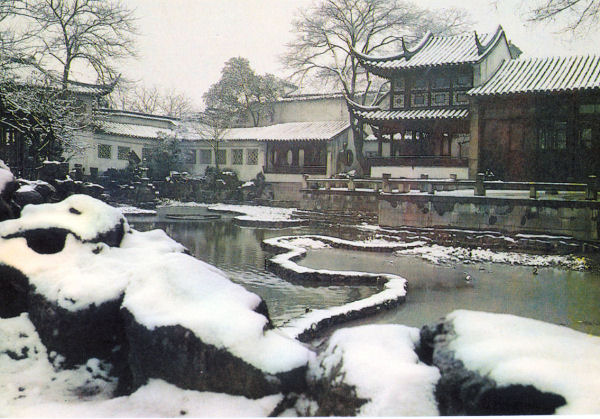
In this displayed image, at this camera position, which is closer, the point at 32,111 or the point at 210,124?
the point at 32,111

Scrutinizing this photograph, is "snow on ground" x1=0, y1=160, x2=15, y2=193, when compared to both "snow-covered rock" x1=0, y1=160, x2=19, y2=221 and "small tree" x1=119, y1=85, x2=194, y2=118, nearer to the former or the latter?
"snow-covered rock" x1=0, y1=160, x2=19, y2=221

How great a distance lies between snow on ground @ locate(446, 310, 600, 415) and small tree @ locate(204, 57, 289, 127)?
733 cm

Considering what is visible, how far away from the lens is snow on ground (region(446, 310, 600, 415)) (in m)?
2.42

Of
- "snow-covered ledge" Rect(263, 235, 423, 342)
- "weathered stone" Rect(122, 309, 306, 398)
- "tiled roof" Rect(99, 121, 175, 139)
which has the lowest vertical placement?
"snow-covered ledge" Rect(263, 235, 423, 342)

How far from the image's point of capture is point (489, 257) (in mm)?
10000

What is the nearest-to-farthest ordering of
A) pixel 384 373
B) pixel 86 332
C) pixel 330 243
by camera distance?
pixel 384 373 → pixel 86 332 → pixel 330 243

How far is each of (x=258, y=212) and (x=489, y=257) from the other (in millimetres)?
10242

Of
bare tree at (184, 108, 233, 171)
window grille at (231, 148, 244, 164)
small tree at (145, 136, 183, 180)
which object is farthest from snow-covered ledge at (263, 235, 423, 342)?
window grille at (231, 148, 244, 164)

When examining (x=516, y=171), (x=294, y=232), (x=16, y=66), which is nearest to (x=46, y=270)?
(x=16, y=66)

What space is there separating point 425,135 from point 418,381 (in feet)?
57.0

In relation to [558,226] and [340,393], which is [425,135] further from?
[340,393]

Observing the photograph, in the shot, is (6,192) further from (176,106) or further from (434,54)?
(434,54)

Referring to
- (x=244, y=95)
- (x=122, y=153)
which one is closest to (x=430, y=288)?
(x=244, y=95)

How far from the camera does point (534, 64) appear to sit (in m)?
15.5
